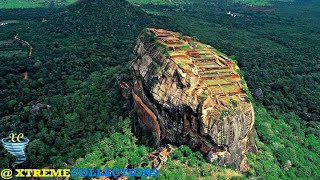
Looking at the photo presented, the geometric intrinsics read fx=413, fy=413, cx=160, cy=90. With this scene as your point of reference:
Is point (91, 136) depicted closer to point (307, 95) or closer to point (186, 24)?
point (307, 95)

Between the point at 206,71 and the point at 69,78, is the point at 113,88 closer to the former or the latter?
the point at 69,78

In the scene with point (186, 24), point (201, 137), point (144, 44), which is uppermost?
point (144, 44)

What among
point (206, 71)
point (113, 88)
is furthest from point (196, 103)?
point (113, 88)

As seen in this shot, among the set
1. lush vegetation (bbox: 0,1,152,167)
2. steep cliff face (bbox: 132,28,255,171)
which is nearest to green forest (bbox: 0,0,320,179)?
lush vegetation (bbox: 0,1,152,167)

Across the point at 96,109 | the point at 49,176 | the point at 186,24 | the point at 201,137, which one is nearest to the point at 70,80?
the point at 96,109

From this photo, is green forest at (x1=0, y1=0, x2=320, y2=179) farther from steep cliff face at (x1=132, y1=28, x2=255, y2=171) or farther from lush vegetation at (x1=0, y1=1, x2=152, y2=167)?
steep cliff face at (x1=132, y1=28, x2=255, y2=171)
